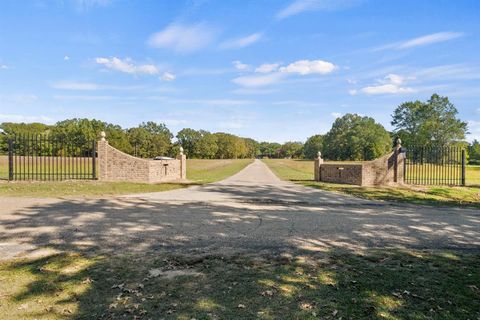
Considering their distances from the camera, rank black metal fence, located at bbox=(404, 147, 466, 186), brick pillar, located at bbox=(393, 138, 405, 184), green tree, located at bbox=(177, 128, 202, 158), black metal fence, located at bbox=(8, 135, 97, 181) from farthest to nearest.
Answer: green tree, located at bbox=(177, 128, 202, 158) < black metal fence, located at bbox=(404, 147, 466, 186) < brick pillar, located at bbox=(393, 138, 405, 184) < black metal fence, located at bbox=(8, 135, 97, 181)

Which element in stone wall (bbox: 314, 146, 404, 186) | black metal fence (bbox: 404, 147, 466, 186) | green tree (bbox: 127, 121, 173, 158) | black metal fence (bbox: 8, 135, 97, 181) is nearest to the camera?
black metal fence (bbox: 8, 135, 97, 181)

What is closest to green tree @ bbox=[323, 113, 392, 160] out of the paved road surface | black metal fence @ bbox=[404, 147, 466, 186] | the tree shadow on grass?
black metal fence @ bbox=[404, 147, 466, 186]

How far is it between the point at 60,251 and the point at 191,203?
5.82 meters

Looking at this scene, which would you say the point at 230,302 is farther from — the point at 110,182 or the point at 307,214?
the point at 110,182

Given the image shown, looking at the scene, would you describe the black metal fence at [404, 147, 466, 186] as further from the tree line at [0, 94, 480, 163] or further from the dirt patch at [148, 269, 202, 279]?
the tree line at [0, 94, 480, 163]

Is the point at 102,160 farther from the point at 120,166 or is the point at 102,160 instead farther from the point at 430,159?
the point at 430,159

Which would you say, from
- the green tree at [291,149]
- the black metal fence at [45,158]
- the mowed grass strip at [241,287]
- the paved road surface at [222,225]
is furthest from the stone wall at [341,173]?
the green tree at [291,149]

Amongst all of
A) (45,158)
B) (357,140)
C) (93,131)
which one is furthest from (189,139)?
(45,158)

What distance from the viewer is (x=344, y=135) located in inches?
3039

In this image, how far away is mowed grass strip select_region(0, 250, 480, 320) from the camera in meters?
3.63

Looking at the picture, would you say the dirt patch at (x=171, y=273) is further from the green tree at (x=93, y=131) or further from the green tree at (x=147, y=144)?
the green tree at (x=147, y=144)

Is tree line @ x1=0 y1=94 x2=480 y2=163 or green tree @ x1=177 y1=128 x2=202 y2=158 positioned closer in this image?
tree line @ x1=0 y1=94 x2=480 y2=163

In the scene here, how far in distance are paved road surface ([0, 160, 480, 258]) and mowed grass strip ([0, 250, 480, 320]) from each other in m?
0.77

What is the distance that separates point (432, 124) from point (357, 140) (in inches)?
611
